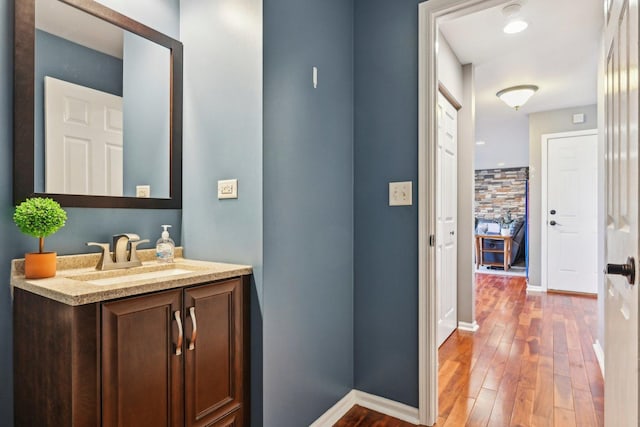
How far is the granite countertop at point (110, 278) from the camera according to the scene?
3.48ft

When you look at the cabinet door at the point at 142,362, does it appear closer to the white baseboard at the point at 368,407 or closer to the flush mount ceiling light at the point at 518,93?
the white baseboard at the point at 368,407

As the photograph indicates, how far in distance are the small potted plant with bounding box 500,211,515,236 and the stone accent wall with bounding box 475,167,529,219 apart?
0.15 meters

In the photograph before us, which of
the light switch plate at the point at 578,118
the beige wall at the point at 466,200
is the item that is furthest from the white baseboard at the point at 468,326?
the light switch plate at the point at 578,118

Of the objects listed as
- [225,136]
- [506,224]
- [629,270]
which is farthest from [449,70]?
[506,224]

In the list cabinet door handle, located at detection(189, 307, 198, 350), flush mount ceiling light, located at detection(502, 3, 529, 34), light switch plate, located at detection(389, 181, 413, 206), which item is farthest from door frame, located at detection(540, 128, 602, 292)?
cabinet door handle, located at detection(189, 307, 198, 350)

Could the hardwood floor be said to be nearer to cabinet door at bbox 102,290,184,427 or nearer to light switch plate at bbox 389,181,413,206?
cabinet door at bbox 102,290,184,427

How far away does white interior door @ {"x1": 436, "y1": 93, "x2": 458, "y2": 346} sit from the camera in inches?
115

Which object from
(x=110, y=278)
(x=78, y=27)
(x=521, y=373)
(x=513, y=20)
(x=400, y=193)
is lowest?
(x=521, y=373)

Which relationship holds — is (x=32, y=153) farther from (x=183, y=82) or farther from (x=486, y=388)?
(x=486, y=388)

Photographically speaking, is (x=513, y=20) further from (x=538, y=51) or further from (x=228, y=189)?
(x=228, y=189)

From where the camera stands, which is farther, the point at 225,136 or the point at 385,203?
the point at 385,203

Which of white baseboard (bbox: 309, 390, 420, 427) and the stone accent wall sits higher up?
the stone accent wall

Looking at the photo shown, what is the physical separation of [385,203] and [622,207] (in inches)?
42.2

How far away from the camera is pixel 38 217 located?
48.6 inches
